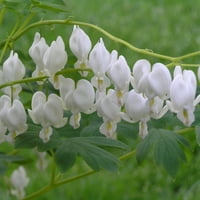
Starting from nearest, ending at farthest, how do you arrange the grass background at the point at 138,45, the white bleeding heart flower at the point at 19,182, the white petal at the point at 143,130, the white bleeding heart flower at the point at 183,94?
the white bleeding heart flower at the point at 183,94
the white petal at the point at 143,130
the white bleeding heart flower at the point at 19,182
the grass background at the point at 138,45

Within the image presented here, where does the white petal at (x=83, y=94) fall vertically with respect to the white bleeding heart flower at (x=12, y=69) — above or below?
below

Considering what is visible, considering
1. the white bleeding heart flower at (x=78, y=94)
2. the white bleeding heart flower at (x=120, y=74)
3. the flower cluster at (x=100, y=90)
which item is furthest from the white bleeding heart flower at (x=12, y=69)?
the white bleeding heart flower at (x=120, y=74)

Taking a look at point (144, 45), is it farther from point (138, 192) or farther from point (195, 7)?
point (138, 192)

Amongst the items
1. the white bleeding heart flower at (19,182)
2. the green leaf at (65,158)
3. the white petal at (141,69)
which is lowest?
the white bleeding heart flower at (19,182)

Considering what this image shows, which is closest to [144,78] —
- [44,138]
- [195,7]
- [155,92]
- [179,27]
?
[155,92]

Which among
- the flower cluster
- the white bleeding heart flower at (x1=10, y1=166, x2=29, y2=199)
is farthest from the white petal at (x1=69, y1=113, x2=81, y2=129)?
the white bleeding heart flower at (x1=10, y1=166, x2=29, y2=199)

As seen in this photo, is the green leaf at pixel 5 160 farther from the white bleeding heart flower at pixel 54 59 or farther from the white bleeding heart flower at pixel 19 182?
the white bleeding heart flower at pixel 19 182

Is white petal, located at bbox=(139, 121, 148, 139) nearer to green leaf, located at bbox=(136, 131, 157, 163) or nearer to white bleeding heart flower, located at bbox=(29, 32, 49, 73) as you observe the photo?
green leaf, located at bbox=(136, 131, 157, 163)

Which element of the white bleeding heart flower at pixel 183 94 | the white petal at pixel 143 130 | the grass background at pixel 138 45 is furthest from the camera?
the grass background at pixel 138 45
